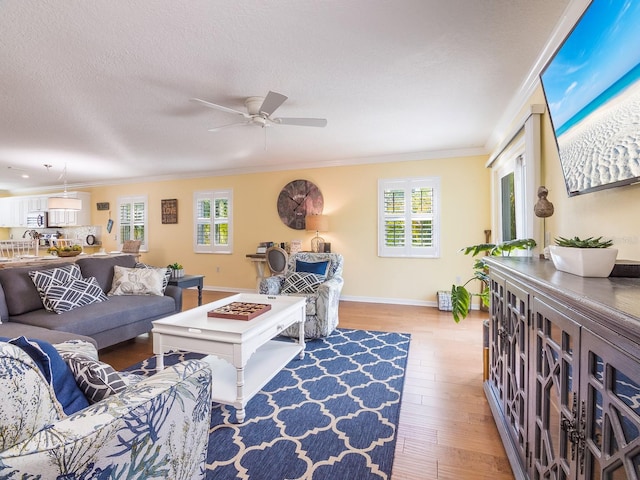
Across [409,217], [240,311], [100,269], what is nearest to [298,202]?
[409,217]

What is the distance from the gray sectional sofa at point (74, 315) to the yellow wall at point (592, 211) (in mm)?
3221

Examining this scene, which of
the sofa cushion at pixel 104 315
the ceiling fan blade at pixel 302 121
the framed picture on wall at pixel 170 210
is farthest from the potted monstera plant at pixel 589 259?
the framed picture on wall at pixel 170 210

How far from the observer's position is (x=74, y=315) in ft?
8.66

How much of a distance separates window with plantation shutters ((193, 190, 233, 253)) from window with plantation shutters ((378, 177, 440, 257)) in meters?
3.02

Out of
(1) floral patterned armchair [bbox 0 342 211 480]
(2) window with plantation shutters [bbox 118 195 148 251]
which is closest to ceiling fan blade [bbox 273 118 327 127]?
(1) floral patterned armchair [bbox 0 342 211 480]

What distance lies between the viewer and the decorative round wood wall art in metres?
5.44

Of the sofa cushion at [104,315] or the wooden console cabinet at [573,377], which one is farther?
the sofa cushion at [104,315]

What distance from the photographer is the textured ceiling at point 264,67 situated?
180 centimetres

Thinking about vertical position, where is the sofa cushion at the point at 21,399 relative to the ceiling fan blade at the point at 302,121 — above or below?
below

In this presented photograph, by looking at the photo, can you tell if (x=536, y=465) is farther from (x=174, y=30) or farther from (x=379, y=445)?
(x=174, y=30)

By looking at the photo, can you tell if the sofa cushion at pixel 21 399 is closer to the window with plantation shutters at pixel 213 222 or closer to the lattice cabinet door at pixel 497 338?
the lattice cabinet door at pixel 497 338

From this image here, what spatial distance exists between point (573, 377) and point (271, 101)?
96.5 inches

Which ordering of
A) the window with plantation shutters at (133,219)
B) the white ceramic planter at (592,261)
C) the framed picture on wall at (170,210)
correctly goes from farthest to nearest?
the window with plantation shutters at (133,219) < the framed picture on wall at (170,210) < the white ceramic planter at (592,261)

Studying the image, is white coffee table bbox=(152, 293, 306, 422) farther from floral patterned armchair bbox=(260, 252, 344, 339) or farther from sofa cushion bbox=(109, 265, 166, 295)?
sofa cushion bbox=(109, 265, 166, 295)
